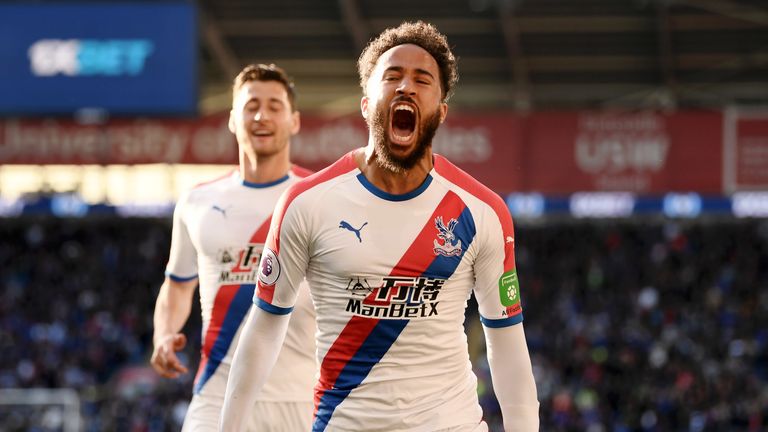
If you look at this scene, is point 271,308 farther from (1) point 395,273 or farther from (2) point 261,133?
(2) point 261,133

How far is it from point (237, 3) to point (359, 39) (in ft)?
7.46

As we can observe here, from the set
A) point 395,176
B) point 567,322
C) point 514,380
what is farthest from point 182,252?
point 567,322

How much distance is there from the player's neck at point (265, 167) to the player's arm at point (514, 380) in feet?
7.41

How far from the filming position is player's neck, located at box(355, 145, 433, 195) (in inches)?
155

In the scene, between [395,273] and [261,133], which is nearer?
[395,273]

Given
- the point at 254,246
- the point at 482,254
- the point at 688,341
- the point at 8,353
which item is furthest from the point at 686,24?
the point at 482,254

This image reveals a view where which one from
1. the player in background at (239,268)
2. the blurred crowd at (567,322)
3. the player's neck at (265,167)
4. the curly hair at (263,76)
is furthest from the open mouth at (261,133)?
the blurred crowd at (567,322)

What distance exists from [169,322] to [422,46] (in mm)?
2659

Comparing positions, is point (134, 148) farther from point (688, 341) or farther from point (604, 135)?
point (688, 341)

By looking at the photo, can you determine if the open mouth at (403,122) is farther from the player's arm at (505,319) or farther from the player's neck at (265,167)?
the player's neck at (265,167)

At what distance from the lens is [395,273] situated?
3865 mm

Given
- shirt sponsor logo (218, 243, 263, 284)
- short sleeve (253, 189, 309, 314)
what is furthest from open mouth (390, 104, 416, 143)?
shirt sponsor logo (218, 243, 263, 284)

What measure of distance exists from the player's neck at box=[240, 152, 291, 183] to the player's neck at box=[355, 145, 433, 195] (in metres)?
2.12

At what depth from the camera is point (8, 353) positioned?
23.0m
